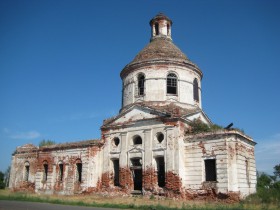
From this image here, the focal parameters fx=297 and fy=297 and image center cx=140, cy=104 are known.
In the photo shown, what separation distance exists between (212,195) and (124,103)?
1014 centimetres

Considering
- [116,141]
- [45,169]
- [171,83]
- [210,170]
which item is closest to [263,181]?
[210,170]

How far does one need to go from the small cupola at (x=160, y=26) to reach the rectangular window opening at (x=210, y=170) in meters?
12.4

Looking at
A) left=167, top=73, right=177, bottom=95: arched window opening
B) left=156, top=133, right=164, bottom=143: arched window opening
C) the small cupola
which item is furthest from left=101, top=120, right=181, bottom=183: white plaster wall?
the small cupola

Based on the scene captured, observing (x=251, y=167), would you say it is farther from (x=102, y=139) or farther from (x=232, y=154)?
(x=102, y=139)

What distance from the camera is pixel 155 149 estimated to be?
1947 cm

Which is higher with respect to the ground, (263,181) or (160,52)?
(160,52)

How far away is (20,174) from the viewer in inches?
1059

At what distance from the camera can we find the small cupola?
2614 cm

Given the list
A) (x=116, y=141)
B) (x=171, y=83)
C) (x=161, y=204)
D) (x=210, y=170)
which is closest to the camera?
Result: (x=161, y=204)

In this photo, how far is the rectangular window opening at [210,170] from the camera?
17656 mm

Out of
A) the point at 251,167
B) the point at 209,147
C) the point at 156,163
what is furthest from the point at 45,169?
the point at 251,167

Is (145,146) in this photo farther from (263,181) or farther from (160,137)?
(263,181)

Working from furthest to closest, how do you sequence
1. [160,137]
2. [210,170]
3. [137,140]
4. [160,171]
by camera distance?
[137,140] → [160,137] → [160,171] → [210,170]

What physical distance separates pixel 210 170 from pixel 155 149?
148 inches
